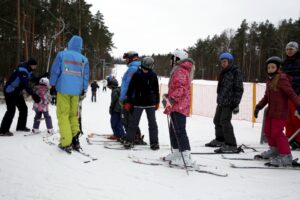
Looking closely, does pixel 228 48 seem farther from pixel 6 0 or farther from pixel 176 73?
pixel 176 73

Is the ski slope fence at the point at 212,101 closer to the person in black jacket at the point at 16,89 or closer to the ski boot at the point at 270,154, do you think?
the ski boot at the point at 270,154

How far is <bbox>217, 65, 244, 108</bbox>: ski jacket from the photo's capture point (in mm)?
5820

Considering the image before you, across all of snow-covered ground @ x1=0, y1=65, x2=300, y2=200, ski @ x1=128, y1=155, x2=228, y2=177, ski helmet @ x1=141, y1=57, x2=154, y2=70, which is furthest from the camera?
ski helmet @ x1=141, y1=57, x2=154, y2=70

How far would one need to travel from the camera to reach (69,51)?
209 inches

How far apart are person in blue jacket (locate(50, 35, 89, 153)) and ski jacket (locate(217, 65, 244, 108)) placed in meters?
2.66

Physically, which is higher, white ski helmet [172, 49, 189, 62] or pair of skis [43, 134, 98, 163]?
white ski helmet [172, 49, 189, 62]

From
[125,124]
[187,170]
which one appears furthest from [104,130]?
[187,170]

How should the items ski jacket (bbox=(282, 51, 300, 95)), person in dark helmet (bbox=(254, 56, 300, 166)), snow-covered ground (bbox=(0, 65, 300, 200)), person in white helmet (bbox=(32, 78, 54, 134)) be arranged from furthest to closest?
person in white helmet (bbox=(32, 78, 54, 134))
ski jacket (bbox=(282, 51, 300, 95))
person in dark helmet (bbox=(254, 56, 300, 166))
snow-covered ground (bbox=(0, 65, 300, 200))

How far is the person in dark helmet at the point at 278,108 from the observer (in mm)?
4762

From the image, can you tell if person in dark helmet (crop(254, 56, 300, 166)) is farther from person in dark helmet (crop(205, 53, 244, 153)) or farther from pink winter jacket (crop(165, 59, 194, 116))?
pink winter jacket (crop(165, 59, 194, 116))

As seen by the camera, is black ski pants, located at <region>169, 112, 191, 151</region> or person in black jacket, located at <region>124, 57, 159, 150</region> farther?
person in black jacket, located at <region>124, 57, 159, 150</region>

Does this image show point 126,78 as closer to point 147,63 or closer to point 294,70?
point 147,63

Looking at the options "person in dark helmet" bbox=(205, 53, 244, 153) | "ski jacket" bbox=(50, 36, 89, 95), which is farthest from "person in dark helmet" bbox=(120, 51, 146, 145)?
"person in dark helmet" bbox=(205, 53, 244, 153)

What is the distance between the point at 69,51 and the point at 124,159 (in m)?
2.06
